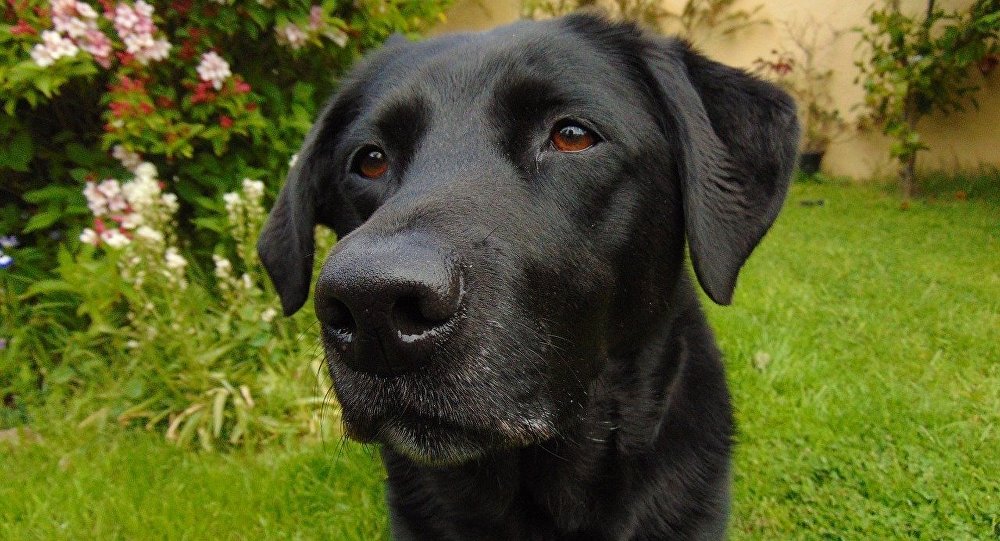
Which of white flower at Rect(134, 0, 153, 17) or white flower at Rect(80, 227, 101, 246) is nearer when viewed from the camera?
white flower at Rect(134, 0, 153, 17)

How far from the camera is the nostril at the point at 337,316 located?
110 cm

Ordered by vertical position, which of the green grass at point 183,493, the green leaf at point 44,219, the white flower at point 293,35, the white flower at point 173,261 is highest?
the white flower at point 293,35

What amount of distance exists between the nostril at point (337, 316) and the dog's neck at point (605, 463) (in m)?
0.66

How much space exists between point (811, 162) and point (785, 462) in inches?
240

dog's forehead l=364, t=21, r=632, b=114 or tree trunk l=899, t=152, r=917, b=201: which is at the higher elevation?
dog's forehead l=364, t=21, r=632, b=114

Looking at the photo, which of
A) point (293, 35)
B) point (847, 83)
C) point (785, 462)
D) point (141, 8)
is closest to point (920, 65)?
point (847, 83)

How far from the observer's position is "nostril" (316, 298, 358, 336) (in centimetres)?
110

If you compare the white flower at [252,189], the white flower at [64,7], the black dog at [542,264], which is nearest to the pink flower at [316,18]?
the white flower at [252,189]

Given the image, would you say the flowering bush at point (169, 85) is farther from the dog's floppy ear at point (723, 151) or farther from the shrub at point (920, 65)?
the shrub at point (920, 65)

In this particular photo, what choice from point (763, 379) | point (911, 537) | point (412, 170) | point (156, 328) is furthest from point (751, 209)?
point (156, 328)

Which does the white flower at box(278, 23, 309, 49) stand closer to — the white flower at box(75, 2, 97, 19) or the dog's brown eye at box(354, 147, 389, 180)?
the white flower at box(75, 2, 97, 19)

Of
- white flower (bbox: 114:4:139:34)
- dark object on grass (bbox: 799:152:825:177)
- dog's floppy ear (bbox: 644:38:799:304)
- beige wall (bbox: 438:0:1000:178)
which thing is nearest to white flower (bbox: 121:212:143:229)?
white flower (bbox: 114:4:139:34)

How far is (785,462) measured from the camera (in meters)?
2.50

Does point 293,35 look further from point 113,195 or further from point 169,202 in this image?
point 113,195
